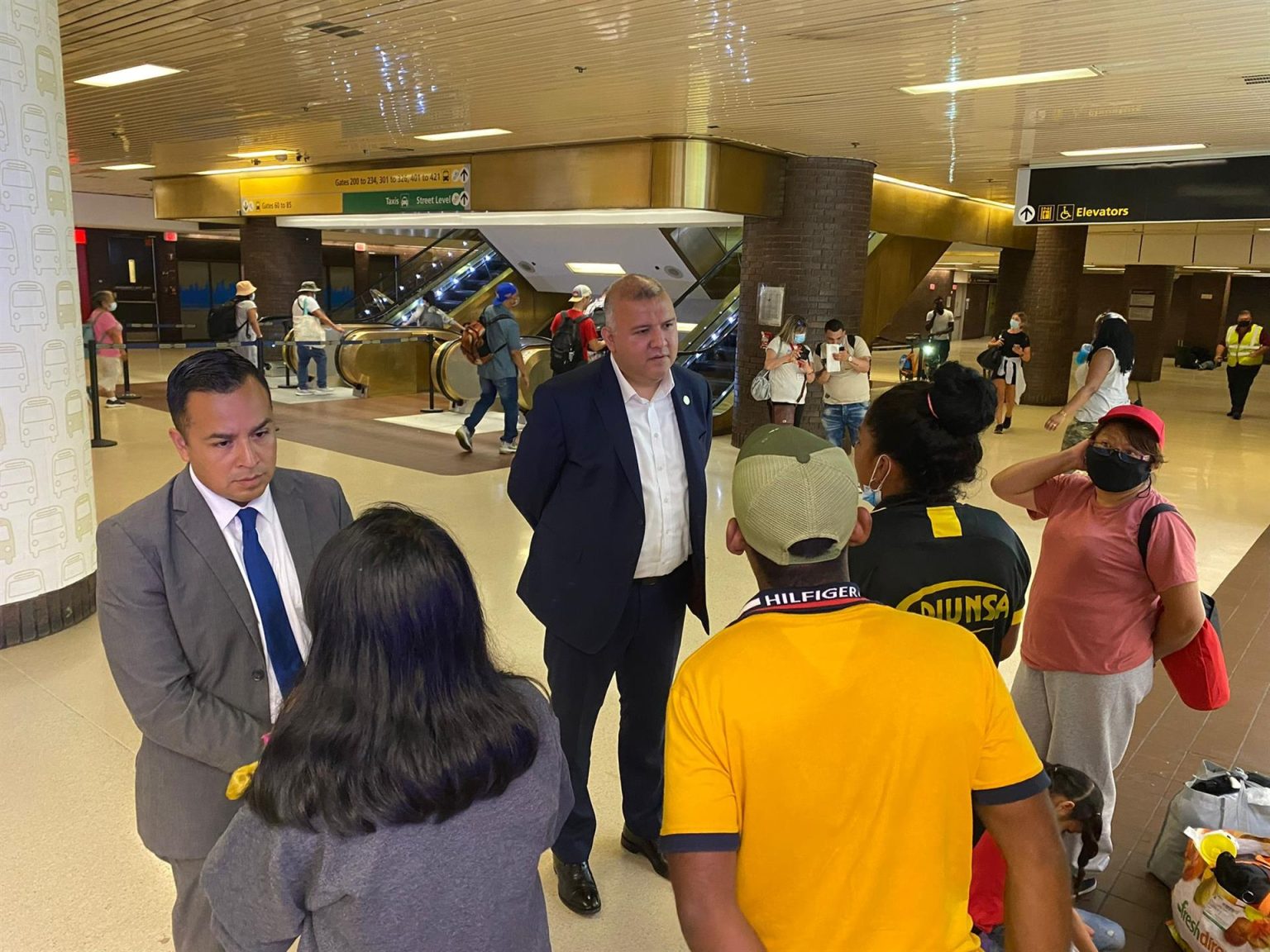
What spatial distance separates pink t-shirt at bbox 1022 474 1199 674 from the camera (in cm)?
238

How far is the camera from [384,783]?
108 centimetres

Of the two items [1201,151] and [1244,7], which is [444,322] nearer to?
[1201,151]

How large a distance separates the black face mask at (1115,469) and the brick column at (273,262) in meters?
15.3

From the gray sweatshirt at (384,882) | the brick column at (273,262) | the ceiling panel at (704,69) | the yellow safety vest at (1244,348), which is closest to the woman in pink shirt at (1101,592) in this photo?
the gray sweatshirt at (384,882)

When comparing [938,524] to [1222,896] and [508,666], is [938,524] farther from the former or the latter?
[1222,896]

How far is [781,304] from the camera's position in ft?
30.7

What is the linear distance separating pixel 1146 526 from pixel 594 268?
14469 millimetres

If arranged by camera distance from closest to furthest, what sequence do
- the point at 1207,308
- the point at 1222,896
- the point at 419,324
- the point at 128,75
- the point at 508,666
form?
the point at 508,666 < the point at 1222,896 < the point at 128,75 < the point at 419,324 < the point at 1207,308

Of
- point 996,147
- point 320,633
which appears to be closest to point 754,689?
point 320,633

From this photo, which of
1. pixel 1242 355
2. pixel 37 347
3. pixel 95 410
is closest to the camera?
pixel 37 347

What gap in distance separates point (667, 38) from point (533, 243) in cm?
1160

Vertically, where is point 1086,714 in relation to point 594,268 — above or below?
below

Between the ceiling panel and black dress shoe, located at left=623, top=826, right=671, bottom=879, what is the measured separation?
3.65m

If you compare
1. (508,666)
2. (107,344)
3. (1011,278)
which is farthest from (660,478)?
(1011,278)
